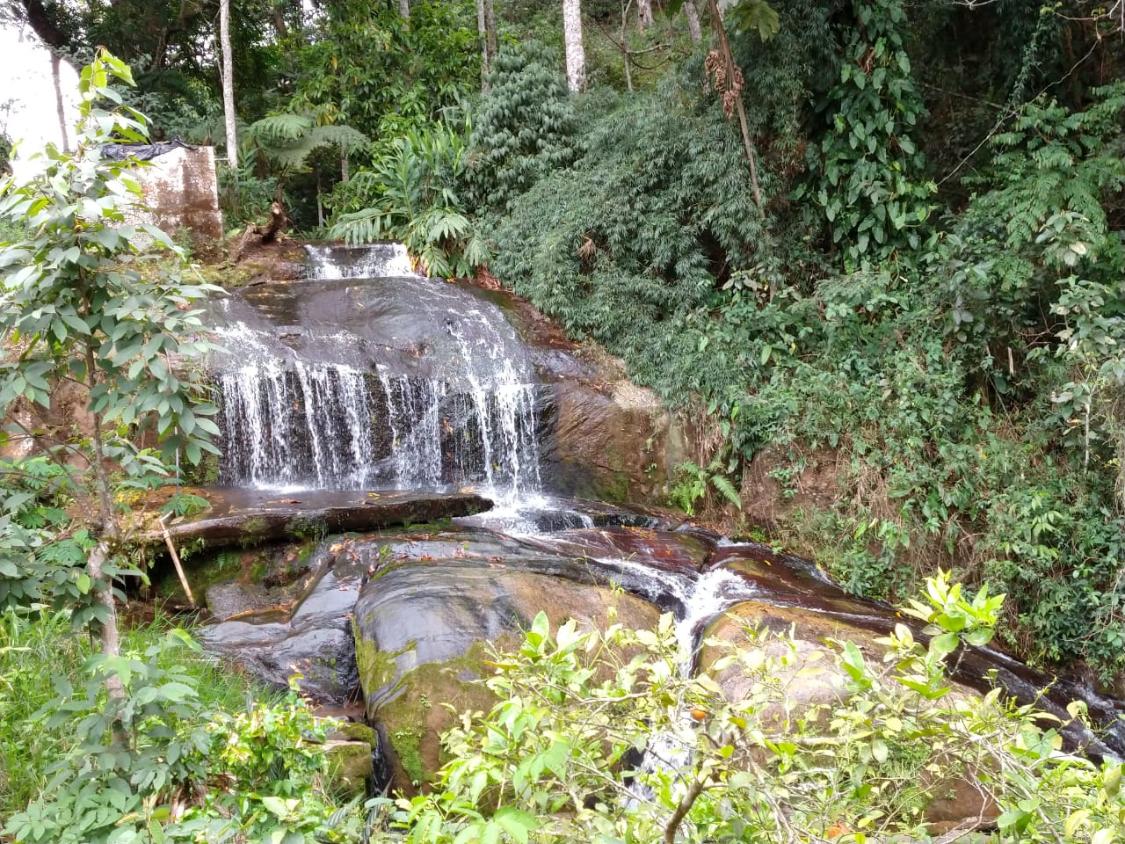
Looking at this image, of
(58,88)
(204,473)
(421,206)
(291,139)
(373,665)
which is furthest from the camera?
(58,88)

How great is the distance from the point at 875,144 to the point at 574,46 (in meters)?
6.75

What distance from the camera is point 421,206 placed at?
12570 mm

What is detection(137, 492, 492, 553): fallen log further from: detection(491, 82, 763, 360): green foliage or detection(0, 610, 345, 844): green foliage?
detection(0, 610, 345, 844): green foliage

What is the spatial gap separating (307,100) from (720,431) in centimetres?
1097

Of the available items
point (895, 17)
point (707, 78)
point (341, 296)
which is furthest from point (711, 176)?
point (341, 296)

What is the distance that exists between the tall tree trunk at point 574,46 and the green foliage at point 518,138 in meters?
1.17

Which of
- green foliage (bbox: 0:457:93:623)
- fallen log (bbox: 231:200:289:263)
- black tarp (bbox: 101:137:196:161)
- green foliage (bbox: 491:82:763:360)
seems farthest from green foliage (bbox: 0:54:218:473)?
fallen log (bbox: 231:200:289:263)

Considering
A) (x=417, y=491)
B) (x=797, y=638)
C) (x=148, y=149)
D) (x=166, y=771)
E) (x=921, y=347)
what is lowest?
(x=797, y=638)

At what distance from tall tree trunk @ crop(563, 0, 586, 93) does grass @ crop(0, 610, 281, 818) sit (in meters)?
11.4

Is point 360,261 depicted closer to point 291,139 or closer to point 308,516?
point 291,139

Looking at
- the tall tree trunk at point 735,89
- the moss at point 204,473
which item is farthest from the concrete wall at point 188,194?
the tall tree trunk at point 735,89

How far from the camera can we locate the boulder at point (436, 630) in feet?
14.3

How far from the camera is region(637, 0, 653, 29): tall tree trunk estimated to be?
1819cm

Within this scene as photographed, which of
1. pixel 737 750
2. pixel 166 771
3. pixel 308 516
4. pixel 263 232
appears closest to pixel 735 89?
pixel 308 516
